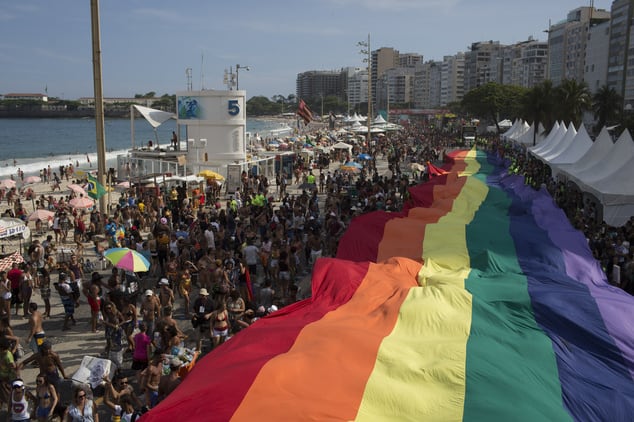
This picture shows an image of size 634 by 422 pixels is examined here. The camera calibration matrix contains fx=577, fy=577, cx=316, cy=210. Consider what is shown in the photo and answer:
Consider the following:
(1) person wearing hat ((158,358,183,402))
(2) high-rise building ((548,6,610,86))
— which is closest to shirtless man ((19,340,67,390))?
(1) person wearing hat ((158,358,183,402))

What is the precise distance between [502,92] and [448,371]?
8482 cm

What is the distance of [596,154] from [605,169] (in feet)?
8.57

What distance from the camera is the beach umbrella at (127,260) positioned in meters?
11.8

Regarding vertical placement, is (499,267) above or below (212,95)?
below

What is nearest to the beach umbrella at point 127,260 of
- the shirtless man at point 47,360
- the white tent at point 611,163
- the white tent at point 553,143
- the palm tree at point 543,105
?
the shirtless man at point 47,360

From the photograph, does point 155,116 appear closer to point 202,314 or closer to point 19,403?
point 202,314

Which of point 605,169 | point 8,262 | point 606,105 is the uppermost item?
point 606,105

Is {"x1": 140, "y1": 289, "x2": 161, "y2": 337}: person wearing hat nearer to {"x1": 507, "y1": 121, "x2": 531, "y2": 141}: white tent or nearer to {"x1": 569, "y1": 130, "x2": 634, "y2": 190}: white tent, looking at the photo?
{"x1": 569, "y1": 130, "x2": 634, "y2": 190}: white tent

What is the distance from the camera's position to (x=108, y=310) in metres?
10.2

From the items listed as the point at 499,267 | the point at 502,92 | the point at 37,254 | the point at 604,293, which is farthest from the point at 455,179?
the point at 502,92

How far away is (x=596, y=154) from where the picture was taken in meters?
22.8

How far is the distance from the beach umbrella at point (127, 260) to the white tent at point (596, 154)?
17.2 meters

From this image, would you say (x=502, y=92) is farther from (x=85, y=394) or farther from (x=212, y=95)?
(x=85, y=394)

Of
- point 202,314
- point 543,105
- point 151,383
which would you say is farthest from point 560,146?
point 151,383
